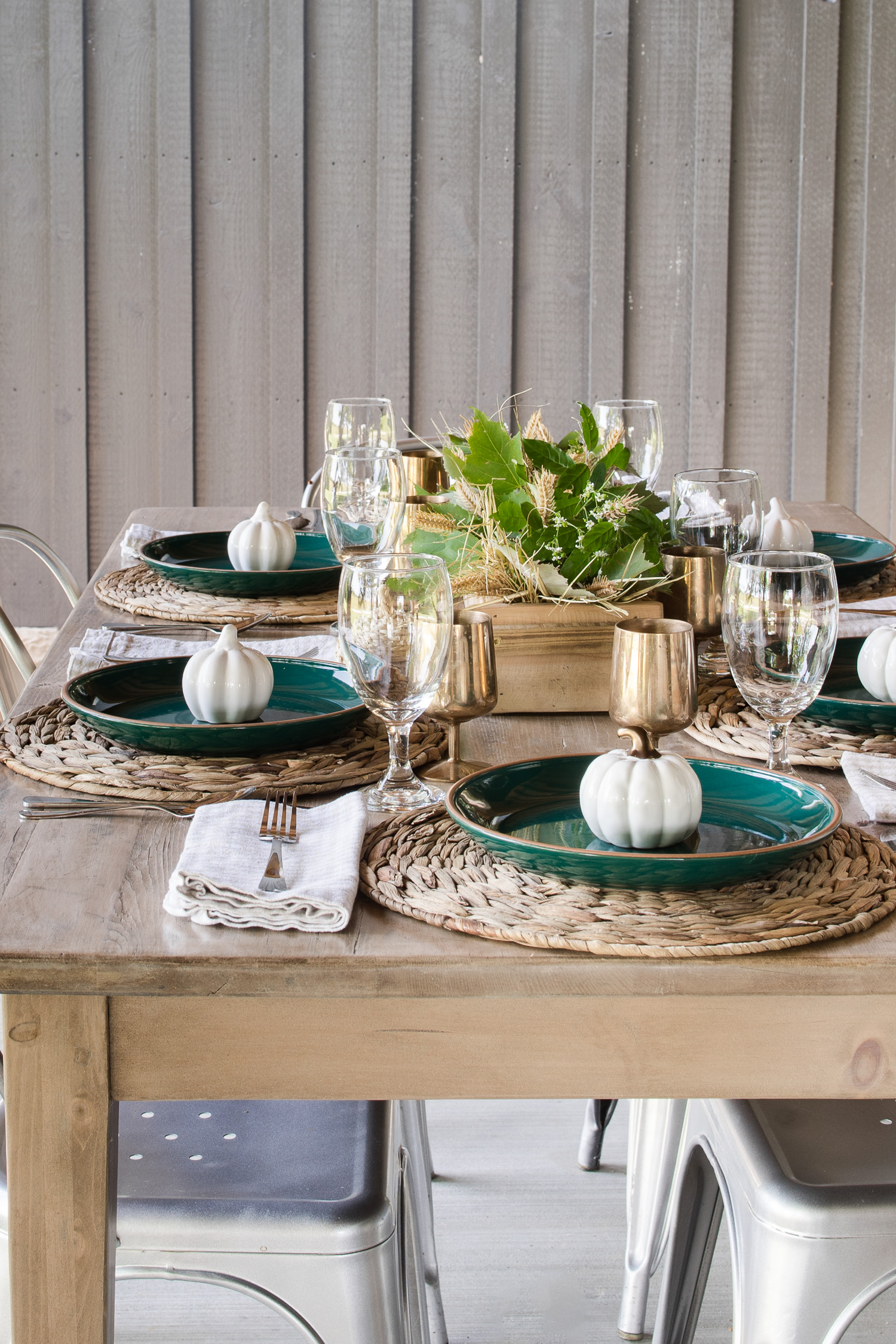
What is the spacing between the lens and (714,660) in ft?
4.96

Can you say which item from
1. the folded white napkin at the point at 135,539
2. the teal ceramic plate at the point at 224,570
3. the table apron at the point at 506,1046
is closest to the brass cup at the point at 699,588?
the teal ceramic plate at the point at 224,570

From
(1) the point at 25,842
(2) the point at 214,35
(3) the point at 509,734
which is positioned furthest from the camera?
(2) the point at 214,35

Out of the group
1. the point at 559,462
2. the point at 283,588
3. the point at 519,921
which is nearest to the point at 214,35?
the point at 283,588

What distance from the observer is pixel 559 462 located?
4.70 ft

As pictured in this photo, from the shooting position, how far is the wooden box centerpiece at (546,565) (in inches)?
54.4

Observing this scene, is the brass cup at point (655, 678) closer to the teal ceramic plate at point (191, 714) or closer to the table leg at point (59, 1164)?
the teal ceramic plate at point (191, 714)

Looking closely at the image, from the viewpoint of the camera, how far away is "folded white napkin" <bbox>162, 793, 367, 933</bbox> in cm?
87

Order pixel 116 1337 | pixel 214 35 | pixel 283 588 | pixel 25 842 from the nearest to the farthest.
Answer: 1. pixel 25 842
2. pixel 116 1337
3. pixel 283 588
4. pixel 214 35

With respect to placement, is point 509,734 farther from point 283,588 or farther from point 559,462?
point 283,588

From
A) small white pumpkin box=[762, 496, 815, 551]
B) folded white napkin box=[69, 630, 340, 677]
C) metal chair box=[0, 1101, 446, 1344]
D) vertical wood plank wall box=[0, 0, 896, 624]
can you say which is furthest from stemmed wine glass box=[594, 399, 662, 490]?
vertical wood plank wall box=[0, 0, 896, 624]

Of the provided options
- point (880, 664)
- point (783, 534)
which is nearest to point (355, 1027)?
point (880, 664)

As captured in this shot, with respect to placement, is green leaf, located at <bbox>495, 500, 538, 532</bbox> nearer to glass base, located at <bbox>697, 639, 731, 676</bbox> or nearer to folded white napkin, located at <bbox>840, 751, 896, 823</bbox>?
glass base, located at <bbox>697, 639, 731, 676</bbox>

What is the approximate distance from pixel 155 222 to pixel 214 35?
47 cm

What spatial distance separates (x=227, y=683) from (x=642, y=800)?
0.46m
